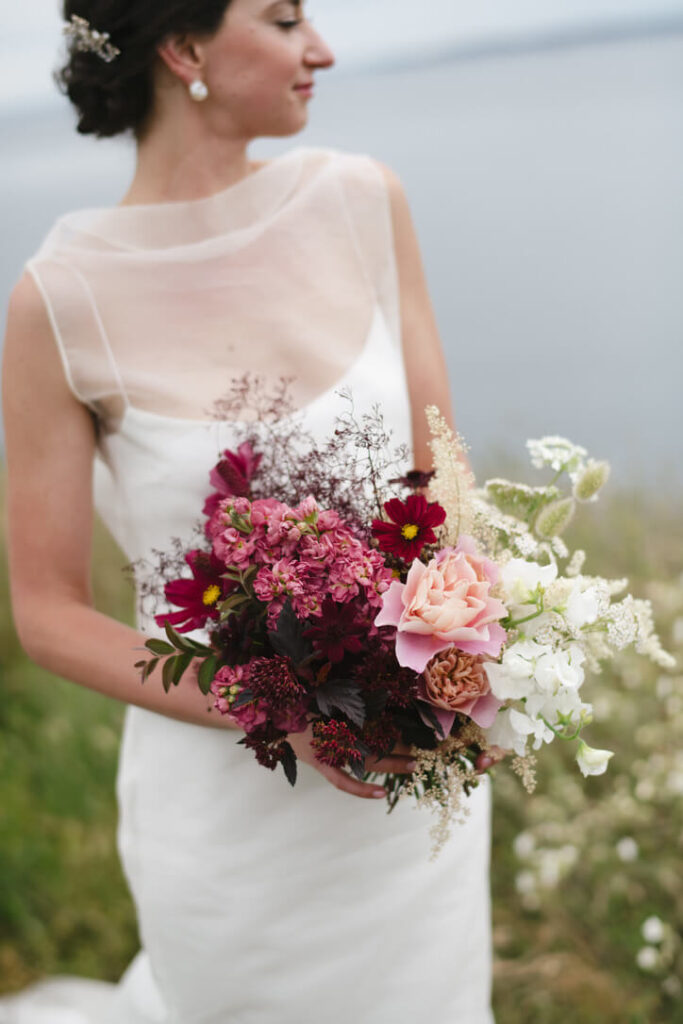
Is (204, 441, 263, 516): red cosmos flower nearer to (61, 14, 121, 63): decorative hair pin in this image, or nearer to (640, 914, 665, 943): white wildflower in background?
(61, 14, 121, 63): decorative hair pin

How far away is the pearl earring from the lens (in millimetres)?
1573

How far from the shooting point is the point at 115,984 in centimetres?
251

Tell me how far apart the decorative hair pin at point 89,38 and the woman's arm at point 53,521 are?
0.43m

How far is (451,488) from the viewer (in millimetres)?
1042

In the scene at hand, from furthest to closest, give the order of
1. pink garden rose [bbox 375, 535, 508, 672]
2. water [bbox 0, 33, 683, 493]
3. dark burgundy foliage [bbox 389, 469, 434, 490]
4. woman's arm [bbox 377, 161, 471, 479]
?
water [bbox 0, 33, 683, 493] < woman's arm [bbox 377, 161, 471, 479] < dark burgundy foliage [bbox 389, 469, 434, 490] < pink garden rose [bbox 375, 535, 508, 672]

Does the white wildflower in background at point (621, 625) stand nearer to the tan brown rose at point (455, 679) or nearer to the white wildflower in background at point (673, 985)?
the tan brown rose at point (455, 679)

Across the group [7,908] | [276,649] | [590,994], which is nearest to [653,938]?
[590,994]

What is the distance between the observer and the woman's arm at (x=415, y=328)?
5.75ft

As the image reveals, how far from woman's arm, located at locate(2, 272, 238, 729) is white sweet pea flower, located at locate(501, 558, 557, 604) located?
66 centimetres

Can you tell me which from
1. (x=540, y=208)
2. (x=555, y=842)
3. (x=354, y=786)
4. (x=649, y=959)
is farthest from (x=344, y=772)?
(x=540, y=208)

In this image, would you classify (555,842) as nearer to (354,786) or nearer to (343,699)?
(354,786)

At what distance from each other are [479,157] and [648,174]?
925 mm

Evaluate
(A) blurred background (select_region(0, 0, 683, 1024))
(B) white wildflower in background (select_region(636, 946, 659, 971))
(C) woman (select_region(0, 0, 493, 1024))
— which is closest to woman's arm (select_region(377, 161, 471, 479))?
(C) woman (select_region(0, 0, 493, 1024))

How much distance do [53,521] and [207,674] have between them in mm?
615
